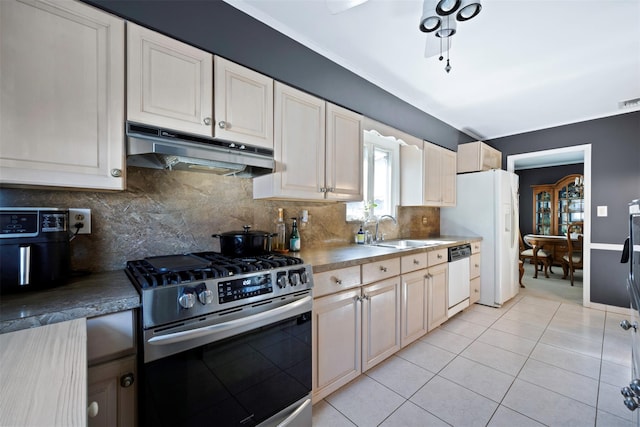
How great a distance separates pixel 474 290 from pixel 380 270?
208cm

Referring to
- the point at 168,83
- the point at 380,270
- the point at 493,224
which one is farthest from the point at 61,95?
the point at 493,224

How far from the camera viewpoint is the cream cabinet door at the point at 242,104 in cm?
150

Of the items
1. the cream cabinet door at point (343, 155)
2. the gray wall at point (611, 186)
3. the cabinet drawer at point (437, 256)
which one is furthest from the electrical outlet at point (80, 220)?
the gray wall at point (611, 186)

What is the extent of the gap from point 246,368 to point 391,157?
9.21 feet

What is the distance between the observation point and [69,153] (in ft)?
3.66

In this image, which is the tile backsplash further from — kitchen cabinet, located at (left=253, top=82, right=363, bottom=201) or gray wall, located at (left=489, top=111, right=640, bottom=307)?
gray wall, located at (left=489, top=111, right=640, bottom=307)

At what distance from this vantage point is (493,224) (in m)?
3.41

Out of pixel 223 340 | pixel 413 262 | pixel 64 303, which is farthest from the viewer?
pixel 413 262

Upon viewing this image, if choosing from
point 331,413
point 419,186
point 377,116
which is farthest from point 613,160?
point 331,413

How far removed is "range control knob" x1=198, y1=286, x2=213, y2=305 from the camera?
3.58 feet

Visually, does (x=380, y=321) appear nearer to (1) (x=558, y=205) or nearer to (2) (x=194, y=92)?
(2) (x=194, y=92)

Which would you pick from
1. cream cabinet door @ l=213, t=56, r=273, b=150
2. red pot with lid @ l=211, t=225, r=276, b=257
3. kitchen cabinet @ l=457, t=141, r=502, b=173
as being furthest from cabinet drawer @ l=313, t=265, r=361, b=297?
kitchen cabinet @ l=457, t=141, r=502, b=173

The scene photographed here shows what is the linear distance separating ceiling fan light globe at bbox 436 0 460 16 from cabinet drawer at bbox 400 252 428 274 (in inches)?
64.5

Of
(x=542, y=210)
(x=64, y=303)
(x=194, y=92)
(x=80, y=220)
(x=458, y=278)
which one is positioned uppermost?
(x=194, y=92)
